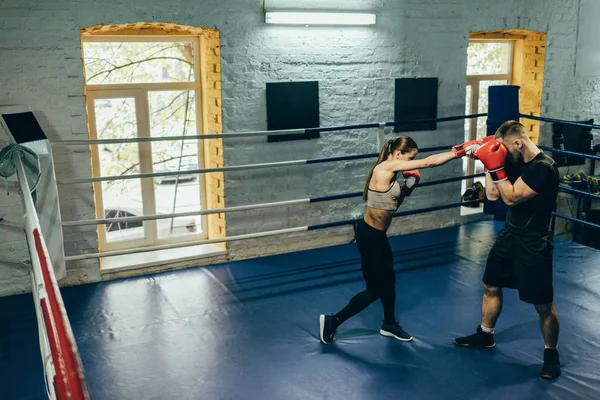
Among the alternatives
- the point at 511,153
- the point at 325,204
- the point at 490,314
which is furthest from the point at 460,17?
the point at 490,314

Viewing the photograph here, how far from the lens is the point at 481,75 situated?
21.3 ft

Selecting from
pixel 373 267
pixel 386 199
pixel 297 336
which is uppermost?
pixel 386 199

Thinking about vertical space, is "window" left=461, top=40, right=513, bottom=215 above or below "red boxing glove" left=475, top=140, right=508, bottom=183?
above

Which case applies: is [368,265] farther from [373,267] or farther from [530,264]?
[530,264]

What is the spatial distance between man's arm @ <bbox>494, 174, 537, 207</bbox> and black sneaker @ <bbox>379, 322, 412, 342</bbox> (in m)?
1.01

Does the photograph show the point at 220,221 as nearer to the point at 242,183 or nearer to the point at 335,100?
the point at 242,183

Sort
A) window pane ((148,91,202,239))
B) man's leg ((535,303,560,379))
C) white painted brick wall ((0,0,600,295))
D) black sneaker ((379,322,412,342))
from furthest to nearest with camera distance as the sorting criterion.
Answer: window pane ((148,91,202,239))
white painted brick wall ((0,0,600,295))
black sneaker ((379,322,412,342))
man's leg ((535,303,560,379))

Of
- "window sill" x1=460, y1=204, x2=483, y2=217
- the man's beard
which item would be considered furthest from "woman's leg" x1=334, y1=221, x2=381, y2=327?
"window sill" x1=460, y1=204, x2=483, y2=217

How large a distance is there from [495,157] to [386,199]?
62 cm

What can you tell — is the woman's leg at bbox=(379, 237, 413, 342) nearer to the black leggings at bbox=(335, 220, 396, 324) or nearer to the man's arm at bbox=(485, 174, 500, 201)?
the black leggings at bbox=(335, 220, 396, 324)

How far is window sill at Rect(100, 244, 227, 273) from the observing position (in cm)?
475

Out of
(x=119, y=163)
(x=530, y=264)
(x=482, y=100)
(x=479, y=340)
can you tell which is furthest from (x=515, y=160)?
(x=482, y=100)

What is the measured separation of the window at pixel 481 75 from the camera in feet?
21.3

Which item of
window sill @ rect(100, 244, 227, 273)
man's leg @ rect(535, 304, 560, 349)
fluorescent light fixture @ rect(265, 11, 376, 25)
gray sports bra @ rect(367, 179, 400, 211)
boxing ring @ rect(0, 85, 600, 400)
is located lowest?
boxing ring @ rect(0, 85, 600, 400)
